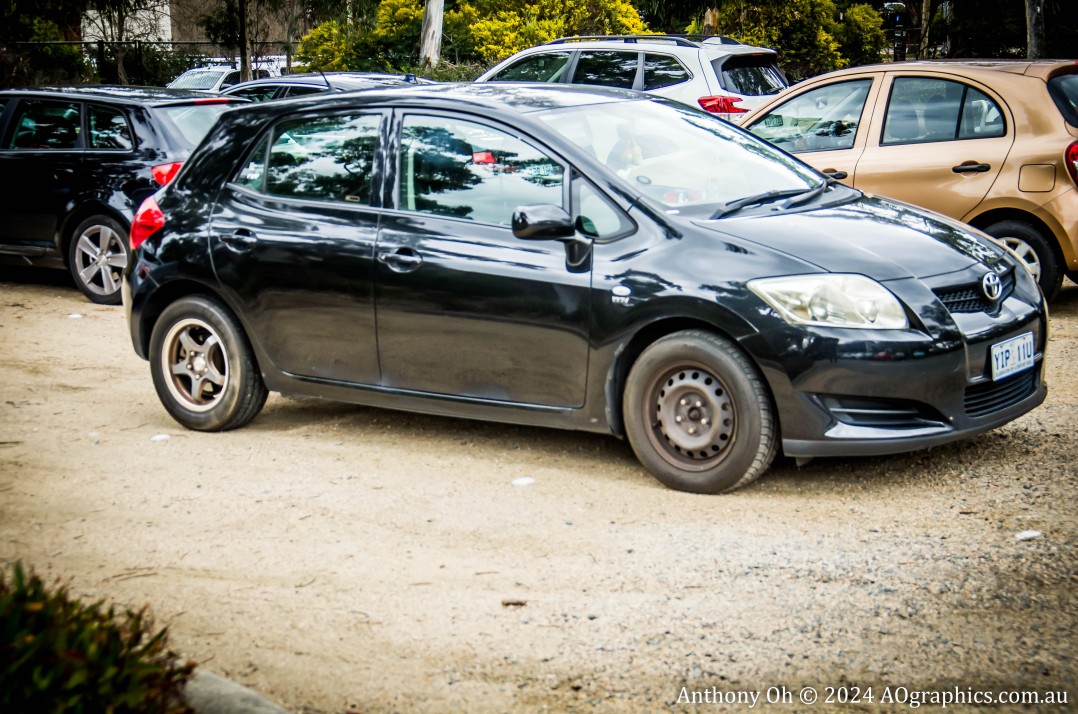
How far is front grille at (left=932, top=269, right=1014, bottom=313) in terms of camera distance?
17.4ft

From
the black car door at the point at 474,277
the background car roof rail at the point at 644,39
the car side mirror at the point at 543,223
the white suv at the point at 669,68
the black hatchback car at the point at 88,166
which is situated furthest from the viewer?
the background car roof rail at the point at 644,39

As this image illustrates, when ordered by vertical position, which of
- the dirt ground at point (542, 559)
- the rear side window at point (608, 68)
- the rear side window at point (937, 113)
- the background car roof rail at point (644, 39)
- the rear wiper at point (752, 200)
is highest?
the background car roof rail at point (644, 39)

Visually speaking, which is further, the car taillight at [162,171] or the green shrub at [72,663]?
the car taillight at [162,171]

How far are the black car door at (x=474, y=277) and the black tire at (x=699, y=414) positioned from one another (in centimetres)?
34

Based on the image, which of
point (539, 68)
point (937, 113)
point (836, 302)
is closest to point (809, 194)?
point (836, 302)

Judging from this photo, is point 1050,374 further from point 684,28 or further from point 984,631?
point 684,28

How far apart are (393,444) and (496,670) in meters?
2.81

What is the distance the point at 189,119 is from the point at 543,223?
6.47m

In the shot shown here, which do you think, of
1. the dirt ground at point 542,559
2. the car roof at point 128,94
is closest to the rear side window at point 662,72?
the car roof at point 128,94

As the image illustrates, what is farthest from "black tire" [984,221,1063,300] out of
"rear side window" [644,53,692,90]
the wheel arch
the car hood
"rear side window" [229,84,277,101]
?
"rear side window" [229,84,277,101]

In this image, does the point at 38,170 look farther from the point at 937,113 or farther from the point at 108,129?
the point at 937,113

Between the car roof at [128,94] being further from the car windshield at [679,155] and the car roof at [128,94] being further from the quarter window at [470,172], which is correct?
the car windshield at [679,155]

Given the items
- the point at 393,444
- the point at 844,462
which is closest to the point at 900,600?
the point at 844,462

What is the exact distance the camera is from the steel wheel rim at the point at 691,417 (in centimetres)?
529
